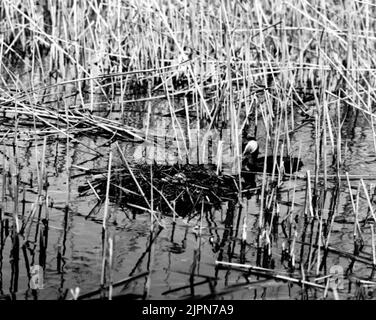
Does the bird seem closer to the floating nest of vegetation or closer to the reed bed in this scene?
the reed bed

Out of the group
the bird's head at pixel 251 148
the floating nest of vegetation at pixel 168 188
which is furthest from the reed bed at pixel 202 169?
the bird's head at pixel 251 148

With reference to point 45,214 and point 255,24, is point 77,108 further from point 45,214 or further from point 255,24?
point 45,214

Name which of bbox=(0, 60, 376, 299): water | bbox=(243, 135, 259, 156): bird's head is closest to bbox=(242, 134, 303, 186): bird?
bbox=(243, 135, 259, 156): bird's head

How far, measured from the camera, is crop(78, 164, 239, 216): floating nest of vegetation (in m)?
4.82

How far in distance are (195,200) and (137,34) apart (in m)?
3.59

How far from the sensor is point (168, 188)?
16.7ft

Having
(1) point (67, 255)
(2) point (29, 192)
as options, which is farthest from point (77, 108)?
(1) point (67, 255)

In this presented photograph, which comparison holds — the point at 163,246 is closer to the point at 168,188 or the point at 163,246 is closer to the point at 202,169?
the point at 168,188

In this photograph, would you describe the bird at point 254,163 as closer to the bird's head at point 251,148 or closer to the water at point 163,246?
the bird's head at point 251,148

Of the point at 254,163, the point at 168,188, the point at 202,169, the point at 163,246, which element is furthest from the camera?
the point at 254,163

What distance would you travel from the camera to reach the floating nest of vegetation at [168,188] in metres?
4.82

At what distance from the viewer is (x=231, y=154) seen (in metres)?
5.92

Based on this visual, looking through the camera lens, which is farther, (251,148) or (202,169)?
(251,148)

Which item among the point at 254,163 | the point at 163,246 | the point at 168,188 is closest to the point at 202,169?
the point at 168,188
